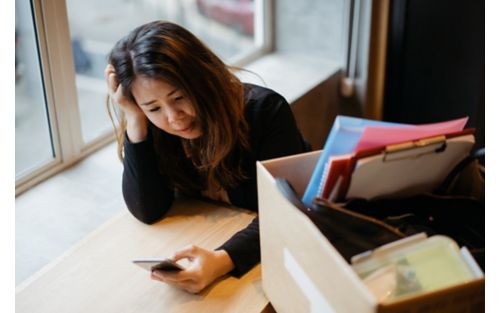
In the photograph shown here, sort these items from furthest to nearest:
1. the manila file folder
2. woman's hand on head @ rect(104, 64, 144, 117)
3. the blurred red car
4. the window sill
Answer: the blurred red car
the window sill
woman's hand on head @ rect(104, 64, 144, 117)
the manila file folder

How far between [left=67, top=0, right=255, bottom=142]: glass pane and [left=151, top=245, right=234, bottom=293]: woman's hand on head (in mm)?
755

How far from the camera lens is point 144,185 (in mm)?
1345

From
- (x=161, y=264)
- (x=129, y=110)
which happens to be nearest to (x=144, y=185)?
(x=129, y=110)

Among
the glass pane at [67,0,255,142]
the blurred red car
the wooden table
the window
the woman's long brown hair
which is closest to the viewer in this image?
the wooden table

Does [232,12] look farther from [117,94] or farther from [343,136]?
[343,136]

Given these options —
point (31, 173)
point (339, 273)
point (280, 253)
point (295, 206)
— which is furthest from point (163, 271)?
point (31, 173)

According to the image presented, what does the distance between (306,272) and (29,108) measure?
3.54 feet

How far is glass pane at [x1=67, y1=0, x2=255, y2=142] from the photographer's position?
1768 mm

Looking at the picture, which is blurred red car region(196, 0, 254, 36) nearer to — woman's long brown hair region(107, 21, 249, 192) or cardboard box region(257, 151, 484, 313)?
woman's long brown hair region(107, 21, 249, 192)

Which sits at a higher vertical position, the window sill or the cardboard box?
the cardboard box

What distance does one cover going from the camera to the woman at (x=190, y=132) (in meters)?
1.17

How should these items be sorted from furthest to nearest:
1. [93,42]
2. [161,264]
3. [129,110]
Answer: [93,42]
[129,110]
[161,264]

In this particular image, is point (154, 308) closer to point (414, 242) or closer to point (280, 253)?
point (280, 253)

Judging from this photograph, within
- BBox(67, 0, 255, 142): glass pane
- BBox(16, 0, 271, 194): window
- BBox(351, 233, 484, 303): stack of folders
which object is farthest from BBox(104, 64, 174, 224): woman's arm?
BBox(351, 233, 484, 303): stack of folders
